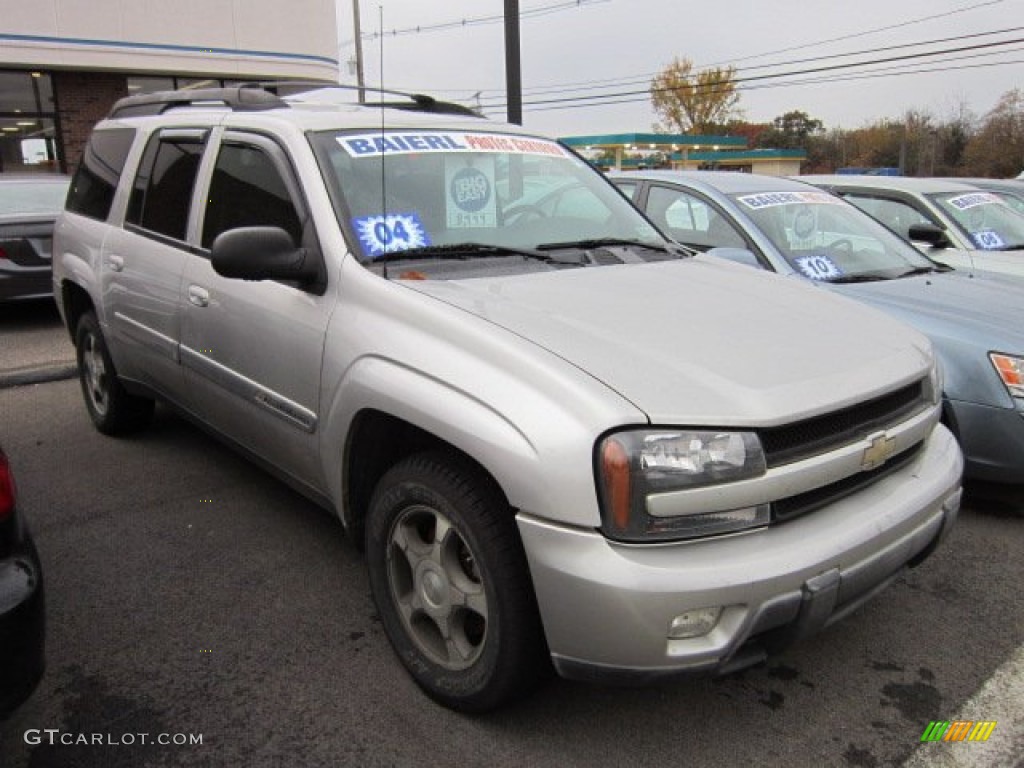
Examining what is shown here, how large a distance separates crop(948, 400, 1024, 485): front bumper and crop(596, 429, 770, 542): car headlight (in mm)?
2266

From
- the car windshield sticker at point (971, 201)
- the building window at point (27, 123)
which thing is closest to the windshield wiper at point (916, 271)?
the car windshield sticker at point (971, 201)

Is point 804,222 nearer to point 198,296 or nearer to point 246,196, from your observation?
point 246,196

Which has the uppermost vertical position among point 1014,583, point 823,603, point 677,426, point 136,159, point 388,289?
point 136,159

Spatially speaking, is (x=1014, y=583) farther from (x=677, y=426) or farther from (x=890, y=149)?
(x=890, y=149)

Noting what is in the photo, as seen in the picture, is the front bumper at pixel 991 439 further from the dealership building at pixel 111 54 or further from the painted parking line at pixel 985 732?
→ the dealership building at pixel 111 54

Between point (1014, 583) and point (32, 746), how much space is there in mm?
3581

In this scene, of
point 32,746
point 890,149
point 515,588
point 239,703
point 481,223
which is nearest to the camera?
point 515,588

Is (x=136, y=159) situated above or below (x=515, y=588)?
above

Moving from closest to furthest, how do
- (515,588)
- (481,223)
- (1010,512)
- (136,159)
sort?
(515,588)
(481,223)
(1010,512)
(136,159)

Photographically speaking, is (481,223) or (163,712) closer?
(163,712)

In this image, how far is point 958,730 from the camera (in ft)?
8.23

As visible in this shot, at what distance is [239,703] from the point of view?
8.56 feet

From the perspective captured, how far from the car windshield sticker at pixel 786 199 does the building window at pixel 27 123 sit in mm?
16114

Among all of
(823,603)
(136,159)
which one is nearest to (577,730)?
(823,603)
